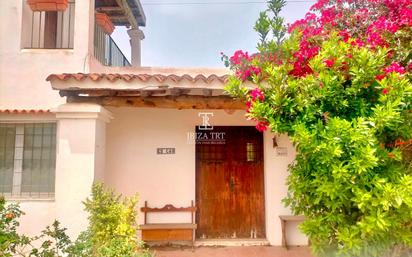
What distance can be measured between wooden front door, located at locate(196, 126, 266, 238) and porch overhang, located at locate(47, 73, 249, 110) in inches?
93.9

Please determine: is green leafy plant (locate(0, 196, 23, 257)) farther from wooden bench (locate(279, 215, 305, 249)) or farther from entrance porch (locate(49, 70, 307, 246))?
wooden bench (locate(279, 215, 305, 249))

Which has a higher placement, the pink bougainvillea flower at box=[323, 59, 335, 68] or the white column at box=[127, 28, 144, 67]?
the white column at box=[127, 28, 144, 67]

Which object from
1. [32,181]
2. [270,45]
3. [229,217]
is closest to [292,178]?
[270,45]

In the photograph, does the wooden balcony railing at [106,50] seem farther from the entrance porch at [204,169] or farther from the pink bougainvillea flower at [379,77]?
the pink bougainvillea flower at [379,77]

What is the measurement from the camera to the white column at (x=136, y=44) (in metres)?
12.1

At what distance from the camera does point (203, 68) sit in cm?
928

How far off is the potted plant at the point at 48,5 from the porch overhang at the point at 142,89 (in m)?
3.35

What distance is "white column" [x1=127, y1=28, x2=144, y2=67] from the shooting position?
12.1 metres

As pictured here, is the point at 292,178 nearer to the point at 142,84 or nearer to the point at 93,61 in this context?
the point at 142,84

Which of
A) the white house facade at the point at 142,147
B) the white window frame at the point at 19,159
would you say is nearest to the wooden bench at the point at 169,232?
the white house facade at the point at 142,147

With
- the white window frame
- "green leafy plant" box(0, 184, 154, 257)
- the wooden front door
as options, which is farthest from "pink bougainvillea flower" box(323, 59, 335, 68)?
the white window frame

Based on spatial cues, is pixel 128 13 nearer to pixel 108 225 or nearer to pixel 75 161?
pixel 75 161

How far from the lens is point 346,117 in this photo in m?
4.01

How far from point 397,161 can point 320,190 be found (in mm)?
1168
